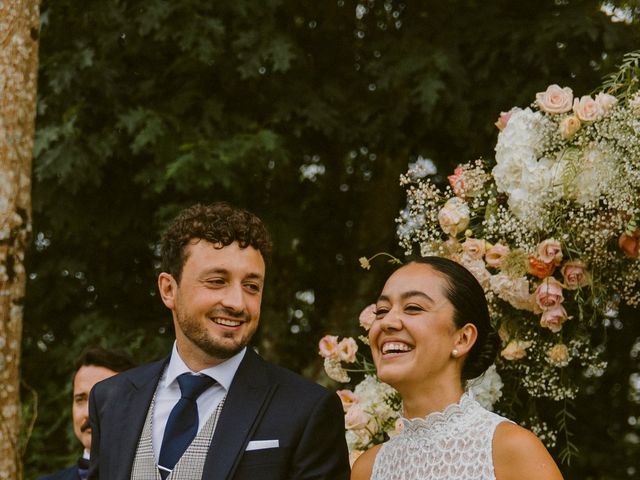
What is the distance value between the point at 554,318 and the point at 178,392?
4.64 feet

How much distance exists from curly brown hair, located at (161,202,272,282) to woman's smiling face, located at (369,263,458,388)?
0.43 meters

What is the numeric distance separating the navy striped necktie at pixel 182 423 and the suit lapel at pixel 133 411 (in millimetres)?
95

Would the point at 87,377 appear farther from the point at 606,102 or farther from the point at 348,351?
the point at 606,102

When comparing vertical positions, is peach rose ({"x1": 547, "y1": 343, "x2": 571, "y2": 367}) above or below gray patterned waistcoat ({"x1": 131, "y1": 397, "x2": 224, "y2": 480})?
above

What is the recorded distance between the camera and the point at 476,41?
604 cm

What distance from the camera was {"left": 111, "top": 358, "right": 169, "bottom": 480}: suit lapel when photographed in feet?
9.73

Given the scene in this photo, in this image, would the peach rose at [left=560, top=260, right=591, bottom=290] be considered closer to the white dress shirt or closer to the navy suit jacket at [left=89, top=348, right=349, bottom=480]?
the navy suit jacket at [left=89, top=348, right=349, bottom=480]

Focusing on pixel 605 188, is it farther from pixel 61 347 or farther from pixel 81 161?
pixel 61 347

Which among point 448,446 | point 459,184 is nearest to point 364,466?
point 448,446

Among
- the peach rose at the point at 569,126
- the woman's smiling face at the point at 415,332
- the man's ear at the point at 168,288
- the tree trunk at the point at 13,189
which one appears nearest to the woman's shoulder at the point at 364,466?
the woman's smiling face at the point at 415,332

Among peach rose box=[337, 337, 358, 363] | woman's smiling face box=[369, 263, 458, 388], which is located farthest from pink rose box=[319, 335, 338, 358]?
woman's smiling face box=[369, 263, 458, 388]

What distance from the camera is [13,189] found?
4.47 meters

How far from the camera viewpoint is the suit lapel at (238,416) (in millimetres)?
2840

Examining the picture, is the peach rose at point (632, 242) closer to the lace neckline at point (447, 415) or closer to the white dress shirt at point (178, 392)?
the lace neckline at point (447, 415)
